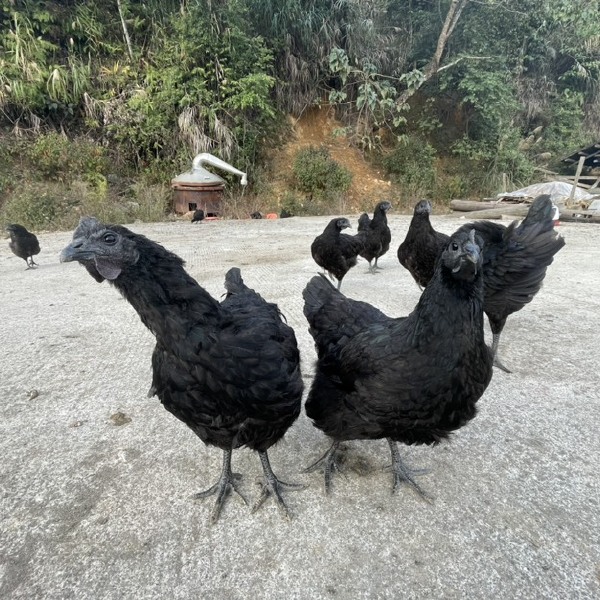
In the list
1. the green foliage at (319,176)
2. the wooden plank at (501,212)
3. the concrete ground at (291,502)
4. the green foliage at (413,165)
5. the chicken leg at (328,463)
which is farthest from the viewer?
the green foliage at (413,165)

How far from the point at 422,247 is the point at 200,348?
3561mm

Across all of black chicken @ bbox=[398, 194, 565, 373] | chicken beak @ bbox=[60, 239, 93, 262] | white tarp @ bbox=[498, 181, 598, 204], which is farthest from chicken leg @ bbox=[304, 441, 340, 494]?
white tarp @ bbox=[498, 181, 598, 204]

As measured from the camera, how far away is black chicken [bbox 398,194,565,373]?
135 inches

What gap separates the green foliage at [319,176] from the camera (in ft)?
48.3

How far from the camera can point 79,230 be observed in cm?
169

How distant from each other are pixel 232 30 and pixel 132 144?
5111 millimetres

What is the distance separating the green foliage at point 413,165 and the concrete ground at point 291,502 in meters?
13.1

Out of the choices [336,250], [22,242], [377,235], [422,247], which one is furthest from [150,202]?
[422,247]

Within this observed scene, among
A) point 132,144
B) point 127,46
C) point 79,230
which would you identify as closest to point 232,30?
point 127,46

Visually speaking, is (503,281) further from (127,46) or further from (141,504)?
(127,46)

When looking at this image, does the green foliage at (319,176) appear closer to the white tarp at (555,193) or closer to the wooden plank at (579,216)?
the white tarp at (555,193)

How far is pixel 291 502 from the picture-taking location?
88.7 inches

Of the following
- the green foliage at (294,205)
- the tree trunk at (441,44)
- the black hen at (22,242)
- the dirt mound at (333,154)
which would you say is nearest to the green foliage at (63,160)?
the green foliage at (294,205)

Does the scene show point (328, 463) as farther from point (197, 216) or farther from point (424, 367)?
point (197, 216)
